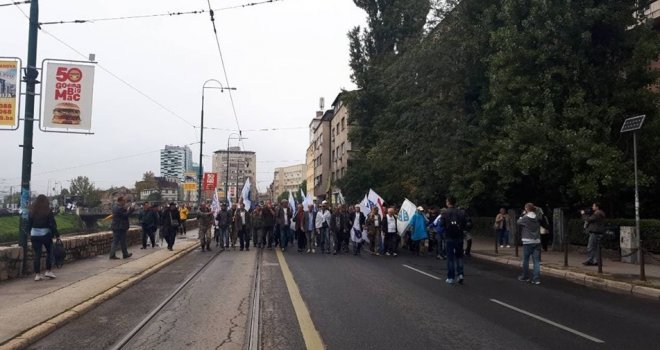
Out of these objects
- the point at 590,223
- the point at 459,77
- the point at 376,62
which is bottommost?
the point at 590,223

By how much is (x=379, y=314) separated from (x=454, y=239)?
4261 millimetres

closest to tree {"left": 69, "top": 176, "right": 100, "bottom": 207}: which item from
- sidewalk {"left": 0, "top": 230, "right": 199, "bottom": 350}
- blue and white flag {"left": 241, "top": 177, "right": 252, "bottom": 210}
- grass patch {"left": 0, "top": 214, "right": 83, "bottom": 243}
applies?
grass patch {"left": 0, "top": 214, "right": 83, "bottom": 243}

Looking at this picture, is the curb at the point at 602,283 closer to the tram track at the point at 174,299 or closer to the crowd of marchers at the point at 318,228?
the crowd of marchers at the point at 318,228

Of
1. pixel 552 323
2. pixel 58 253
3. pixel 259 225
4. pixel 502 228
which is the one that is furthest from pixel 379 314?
pixel 502 228

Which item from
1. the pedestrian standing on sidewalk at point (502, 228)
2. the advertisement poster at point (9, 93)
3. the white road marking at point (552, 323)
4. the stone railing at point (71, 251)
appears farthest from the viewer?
the pedestrian standing on sidewalk at point (502, 228)

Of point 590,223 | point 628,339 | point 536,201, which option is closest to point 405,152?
point 536,201

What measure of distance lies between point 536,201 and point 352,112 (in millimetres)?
24875

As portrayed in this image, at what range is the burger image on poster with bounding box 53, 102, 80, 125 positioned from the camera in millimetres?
12641

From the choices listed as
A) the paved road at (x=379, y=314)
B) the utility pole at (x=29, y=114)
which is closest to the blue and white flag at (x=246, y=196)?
the paved road at (x=379, y=314)

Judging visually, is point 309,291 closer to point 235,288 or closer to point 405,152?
point 235,288

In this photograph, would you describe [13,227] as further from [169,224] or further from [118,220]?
[118,220]

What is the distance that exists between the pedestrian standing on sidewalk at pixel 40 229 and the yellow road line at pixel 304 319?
4.92 m

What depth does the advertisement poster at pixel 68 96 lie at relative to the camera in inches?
495

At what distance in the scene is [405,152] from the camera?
98.2 feet
